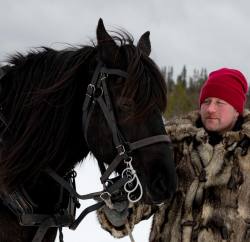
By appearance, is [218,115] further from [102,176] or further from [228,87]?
[102,176]

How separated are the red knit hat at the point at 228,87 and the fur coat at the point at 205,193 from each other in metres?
0.16

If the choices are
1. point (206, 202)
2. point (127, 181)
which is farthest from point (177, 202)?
point (127, 181)

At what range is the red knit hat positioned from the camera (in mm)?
3043

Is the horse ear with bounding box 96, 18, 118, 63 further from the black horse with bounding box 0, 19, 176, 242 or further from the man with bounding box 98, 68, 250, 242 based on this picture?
the man with bounding box 98, 68, 250, 242

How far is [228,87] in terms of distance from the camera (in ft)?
9.99

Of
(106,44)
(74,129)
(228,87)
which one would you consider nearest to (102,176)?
(74,129)

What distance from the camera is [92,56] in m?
2.52

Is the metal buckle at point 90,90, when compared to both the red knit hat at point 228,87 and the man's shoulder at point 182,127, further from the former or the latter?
the red knit hat at point 228,87

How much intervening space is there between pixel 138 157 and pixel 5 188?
0.66 metres

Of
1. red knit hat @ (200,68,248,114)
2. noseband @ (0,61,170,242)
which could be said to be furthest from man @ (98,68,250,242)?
noseband @ (0,61,170,242)

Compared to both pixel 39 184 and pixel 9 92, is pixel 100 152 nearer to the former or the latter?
pixel 39 184

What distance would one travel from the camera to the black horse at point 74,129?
2268 millimetres

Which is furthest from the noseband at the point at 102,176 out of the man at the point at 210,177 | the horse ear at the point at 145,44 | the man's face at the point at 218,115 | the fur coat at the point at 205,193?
the man's face at the point at 218,115

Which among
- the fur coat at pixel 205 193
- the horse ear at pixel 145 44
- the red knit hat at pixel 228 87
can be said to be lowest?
the fur coat at pixel 205 193
